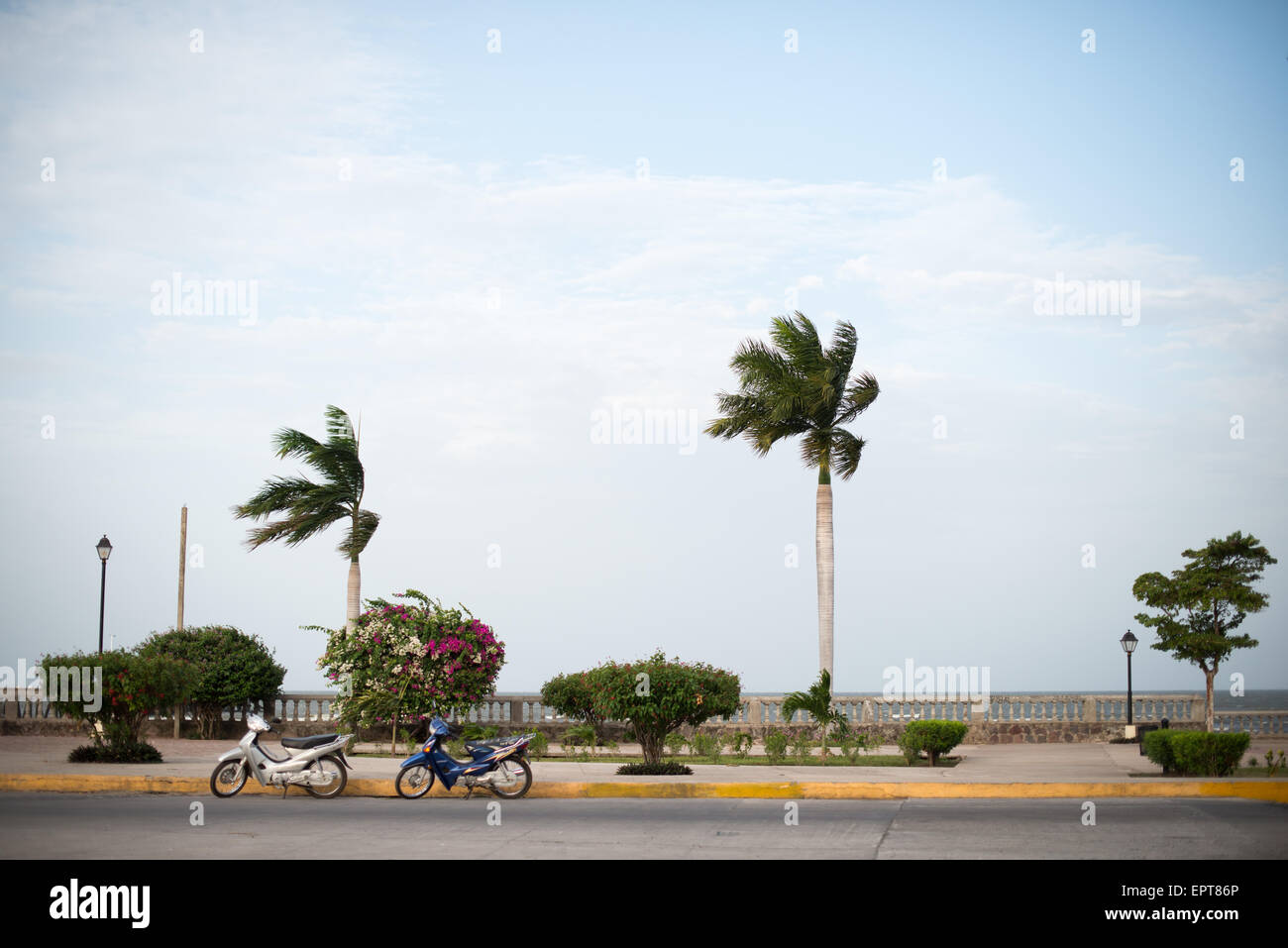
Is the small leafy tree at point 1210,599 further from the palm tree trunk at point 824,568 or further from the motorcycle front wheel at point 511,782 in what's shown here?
the motorcycle front wheel at point 511,782

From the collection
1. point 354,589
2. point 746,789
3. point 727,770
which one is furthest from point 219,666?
point 746,789

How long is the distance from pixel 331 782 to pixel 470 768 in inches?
78.1

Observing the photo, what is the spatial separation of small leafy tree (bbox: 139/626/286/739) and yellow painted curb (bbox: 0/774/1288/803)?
10890mm

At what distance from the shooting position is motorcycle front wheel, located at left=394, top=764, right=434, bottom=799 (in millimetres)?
16656

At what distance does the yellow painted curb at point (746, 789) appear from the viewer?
1703 centimetres

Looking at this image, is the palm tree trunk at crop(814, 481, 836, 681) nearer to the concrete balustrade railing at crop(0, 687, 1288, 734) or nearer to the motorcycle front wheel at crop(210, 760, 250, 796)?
the concrete balustrade railing at crop(0, 687, 1288, 734)

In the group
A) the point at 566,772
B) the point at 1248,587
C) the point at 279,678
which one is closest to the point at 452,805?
the point at 566,772
